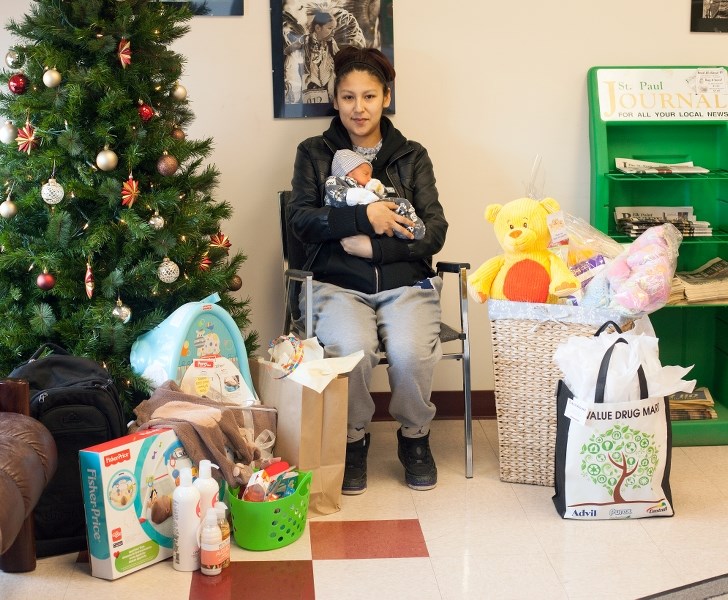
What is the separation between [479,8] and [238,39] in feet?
2.87

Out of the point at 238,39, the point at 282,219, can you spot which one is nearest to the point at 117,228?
the point at 282,219

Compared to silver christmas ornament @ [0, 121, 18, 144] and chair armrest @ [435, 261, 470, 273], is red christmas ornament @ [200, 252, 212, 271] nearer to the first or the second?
silver christmas ornament @ [0, 121, 18, 144]

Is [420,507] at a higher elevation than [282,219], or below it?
below

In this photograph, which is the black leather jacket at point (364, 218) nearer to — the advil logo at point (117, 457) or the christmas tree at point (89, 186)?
the christmas tree at point (89, 186)

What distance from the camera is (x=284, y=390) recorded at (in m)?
2.78

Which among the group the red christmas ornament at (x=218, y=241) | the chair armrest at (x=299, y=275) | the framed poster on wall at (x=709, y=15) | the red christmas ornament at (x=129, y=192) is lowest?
the chair armrest at (x=299, y=275)

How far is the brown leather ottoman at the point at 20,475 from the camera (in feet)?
6.26

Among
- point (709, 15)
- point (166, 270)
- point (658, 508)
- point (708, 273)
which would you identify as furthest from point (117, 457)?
point (709, 15)

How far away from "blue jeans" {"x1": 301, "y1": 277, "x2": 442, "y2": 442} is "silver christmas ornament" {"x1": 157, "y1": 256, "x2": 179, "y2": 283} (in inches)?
20.2

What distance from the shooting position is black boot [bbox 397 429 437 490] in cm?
301

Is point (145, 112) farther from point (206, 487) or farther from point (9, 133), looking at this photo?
point (206, 487)

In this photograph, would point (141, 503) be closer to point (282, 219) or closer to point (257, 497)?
point (257, 497)

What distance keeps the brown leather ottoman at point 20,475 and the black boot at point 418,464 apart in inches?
45.4

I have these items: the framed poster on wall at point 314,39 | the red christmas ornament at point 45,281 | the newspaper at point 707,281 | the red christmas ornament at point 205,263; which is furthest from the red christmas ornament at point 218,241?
the newspaper at point 707,281
